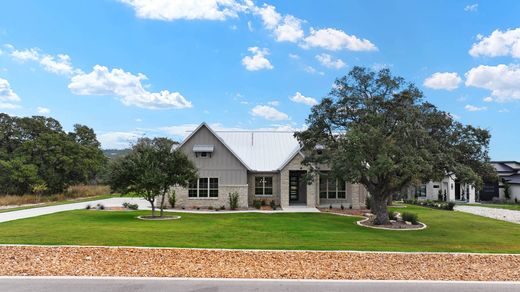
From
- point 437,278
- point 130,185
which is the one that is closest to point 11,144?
point 130,185

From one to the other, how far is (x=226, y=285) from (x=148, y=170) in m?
14.2

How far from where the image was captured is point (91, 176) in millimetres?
52594

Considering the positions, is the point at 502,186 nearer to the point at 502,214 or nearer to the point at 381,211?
the point at 502,214

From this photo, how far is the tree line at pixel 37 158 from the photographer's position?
3466 cm

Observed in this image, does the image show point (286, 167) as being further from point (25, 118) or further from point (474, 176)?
point (25, 118)

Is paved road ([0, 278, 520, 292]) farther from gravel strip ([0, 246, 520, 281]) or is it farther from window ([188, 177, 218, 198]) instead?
window ([188, 177, 218, 198])

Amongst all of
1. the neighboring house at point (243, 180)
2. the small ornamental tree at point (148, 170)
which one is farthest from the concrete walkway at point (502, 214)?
the small ornamental tree at point (148, 170)

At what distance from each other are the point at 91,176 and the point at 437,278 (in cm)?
5133

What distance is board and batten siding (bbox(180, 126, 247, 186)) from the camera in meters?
28.3

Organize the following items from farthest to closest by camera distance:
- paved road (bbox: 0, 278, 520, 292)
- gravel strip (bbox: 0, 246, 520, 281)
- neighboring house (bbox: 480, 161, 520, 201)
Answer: neighboring house (bbox: 480, 161, 520, 201), gravel strip (bbox: 0, 246, 520, 281), paved road (bbox: 0, 278, 520, 292)

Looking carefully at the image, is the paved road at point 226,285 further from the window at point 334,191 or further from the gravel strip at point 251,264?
the window at point 334,191

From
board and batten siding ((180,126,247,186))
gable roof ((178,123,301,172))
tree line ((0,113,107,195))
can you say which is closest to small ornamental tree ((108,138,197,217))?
board and batten siding ((180,126,247,186))

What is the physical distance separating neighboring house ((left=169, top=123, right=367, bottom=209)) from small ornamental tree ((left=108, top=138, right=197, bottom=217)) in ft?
20.9

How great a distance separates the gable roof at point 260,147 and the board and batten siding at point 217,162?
34 centimetres
